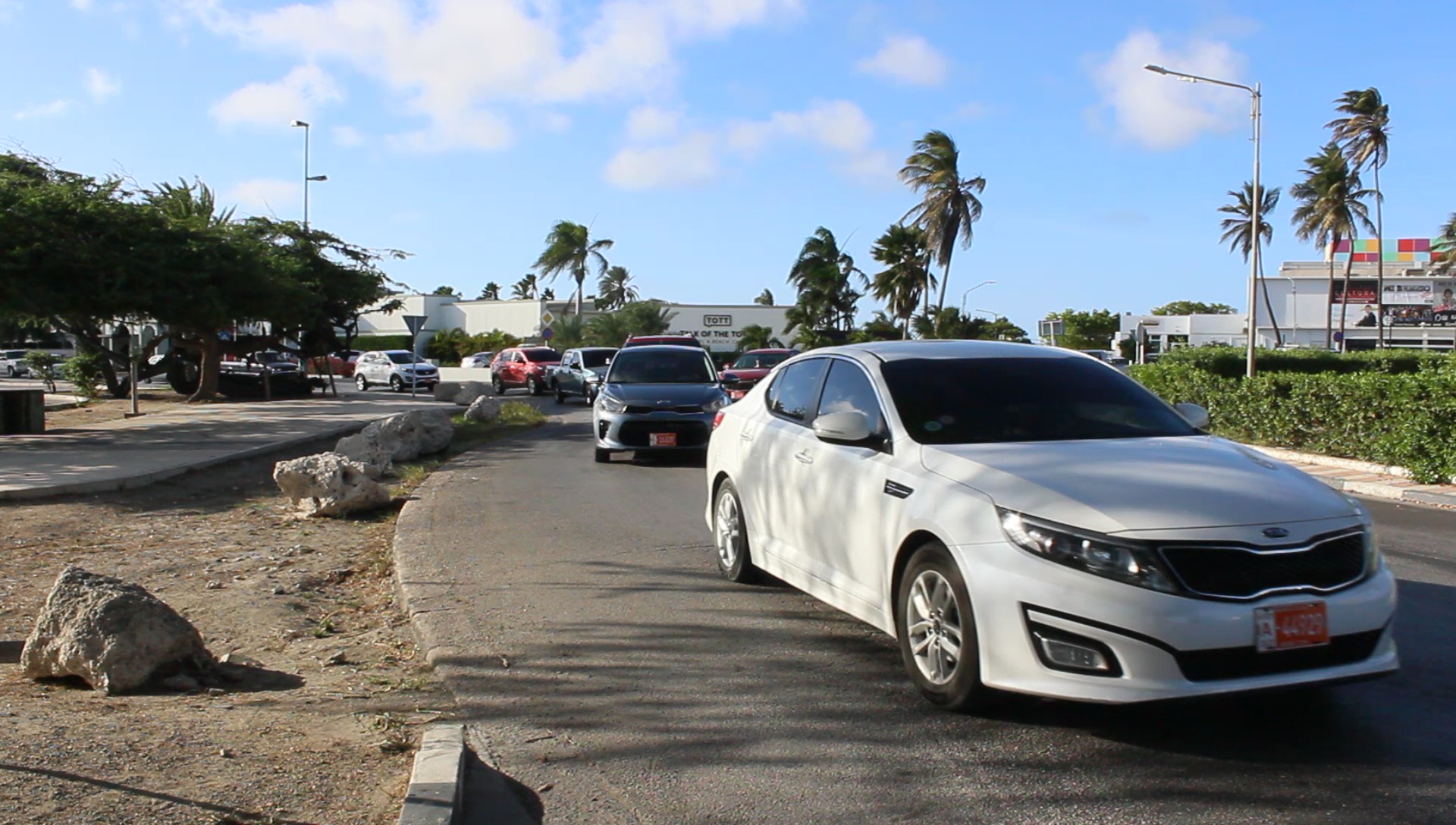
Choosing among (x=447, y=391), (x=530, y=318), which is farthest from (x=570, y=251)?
(x=447, y=391)

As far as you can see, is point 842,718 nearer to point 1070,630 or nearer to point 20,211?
point 1070,630

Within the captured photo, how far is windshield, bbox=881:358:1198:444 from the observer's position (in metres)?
6.07

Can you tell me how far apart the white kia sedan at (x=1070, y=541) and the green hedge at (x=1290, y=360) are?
19012mm

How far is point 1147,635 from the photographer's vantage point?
180 inches

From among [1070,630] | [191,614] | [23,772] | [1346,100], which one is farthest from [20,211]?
[1346,100]

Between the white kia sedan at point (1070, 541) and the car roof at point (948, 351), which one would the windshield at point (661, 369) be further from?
the white kia sedan at point (1070, 541)

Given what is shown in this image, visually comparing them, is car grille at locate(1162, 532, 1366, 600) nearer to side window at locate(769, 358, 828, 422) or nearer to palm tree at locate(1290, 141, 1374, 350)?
side window at locate(769, 358, 828, 422)

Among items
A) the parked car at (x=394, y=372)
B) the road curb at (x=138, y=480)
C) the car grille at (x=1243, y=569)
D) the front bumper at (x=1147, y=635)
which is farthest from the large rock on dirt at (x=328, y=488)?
the parked car at (x=394, y=372)

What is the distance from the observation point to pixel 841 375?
702 cm

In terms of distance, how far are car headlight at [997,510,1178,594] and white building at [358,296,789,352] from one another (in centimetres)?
6587

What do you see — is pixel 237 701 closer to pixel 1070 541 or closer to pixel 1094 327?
pixel 1070 541

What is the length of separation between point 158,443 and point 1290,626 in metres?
19.1

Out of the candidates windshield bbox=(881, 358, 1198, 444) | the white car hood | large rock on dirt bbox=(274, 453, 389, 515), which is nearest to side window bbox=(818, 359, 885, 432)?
windshield bbox=(881, 358, 1198, 444)

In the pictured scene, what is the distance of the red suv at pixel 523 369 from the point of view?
136 feet
